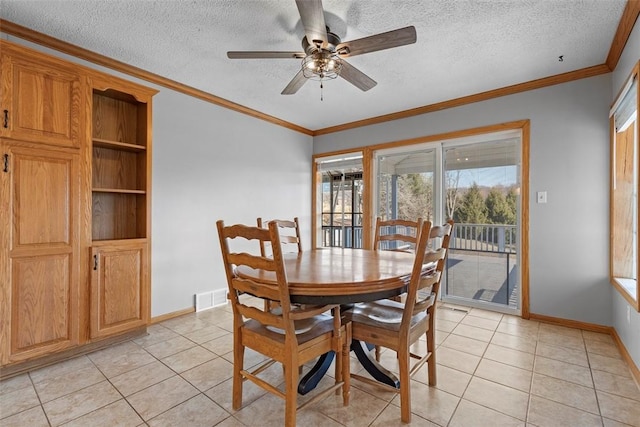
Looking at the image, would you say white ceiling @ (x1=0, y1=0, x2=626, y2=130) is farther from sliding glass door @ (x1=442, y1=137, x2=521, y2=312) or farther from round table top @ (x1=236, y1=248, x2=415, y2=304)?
round table top @ (x1=236, y1=248, x2=415, y2=304)

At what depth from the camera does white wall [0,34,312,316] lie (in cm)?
306

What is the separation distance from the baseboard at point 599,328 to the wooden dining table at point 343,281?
5.35 ft

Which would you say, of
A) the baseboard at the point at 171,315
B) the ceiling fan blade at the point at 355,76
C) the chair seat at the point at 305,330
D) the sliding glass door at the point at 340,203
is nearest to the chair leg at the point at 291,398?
the chair seat at the point at 305,330

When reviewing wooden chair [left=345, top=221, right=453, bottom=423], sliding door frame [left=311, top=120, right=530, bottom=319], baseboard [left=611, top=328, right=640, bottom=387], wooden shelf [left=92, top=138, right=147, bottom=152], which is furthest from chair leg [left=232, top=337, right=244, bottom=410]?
sliding door frame [left=311, top=120, right=530, bottom=319]

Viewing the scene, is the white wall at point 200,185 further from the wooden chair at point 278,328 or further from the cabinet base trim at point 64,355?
the wooden chair at point 278,328

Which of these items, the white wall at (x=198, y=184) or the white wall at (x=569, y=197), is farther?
the white wall at (x=198, y=184)

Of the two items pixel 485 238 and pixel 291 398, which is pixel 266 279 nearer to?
pixel 291 398

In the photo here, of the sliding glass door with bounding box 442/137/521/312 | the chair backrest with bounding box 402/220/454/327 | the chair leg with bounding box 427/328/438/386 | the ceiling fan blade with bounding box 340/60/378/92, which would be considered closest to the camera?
the chair backrest with bounding box 402/220/454/327

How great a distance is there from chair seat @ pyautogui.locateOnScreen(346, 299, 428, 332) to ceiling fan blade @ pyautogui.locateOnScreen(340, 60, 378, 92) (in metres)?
1.69

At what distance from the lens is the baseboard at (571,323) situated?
8.84 feet

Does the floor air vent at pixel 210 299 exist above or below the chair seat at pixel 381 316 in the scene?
below

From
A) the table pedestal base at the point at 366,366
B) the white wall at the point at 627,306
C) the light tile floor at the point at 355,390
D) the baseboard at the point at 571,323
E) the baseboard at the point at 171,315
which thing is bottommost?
the light tile floor at the point at 355,390

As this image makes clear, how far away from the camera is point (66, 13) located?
2043 millimetres

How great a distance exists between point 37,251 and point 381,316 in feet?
7.97
